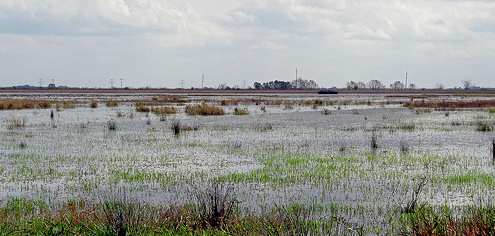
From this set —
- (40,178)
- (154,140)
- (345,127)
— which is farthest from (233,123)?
(40,178)

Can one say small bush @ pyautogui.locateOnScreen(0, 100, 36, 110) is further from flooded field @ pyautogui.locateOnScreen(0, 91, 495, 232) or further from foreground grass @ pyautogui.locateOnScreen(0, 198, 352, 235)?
foreground grass @ pyautogui.locateOnScreen(0, 198, 352, 235)

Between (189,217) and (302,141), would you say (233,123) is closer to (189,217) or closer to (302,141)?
(302,141)

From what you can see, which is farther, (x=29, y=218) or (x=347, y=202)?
(x=347, y=202)

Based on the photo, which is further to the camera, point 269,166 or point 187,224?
point 269,166

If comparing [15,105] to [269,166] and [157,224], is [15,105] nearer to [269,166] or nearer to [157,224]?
[269,166]

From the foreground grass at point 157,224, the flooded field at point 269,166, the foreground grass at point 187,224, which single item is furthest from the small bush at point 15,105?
the foreground grass at point 157,224

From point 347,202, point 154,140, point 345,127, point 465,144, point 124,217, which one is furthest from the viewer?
point 345,127

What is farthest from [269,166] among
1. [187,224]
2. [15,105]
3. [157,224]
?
[15,105]

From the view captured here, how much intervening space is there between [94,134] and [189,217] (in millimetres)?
20468

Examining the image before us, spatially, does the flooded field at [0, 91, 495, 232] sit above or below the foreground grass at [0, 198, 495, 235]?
below

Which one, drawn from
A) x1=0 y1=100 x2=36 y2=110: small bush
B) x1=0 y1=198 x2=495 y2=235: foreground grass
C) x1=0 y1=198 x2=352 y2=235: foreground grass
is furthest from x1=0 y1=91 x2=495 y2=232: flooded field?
x1=0 y1=100 x2=36 y2=110: small bush

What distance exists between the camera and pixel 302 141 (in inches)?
951

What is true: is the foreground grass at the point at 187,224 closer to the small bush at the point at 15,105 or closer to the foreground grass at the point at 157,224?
the foreground grass at the point at 157,224

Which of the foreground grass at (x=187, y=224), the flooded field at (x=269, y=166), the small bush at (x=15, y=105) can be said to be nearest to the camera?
the foreground grass at (x=187, y=224)
